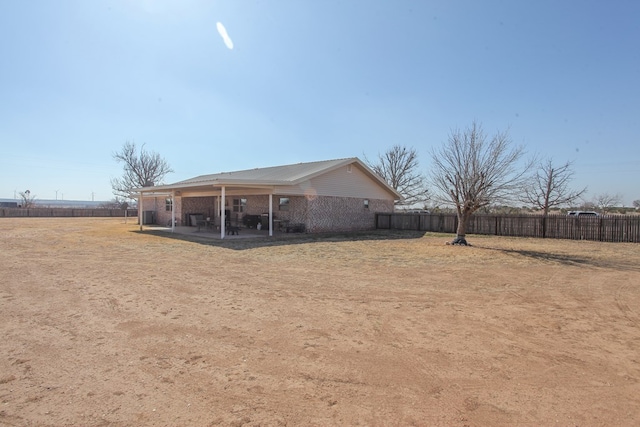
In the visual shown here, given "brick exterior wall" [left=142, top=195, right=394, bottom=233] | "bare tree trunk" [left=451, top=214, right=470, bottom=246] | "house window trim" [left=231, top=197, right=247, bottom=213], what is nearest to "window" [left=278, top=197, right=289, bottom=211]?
"brick exterior wall" [left=142, top=195, right=394, bottom=233]

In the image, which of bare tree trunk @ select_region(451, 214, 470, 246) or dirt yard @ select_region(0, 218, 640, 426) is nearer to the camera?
dirt yard @ select_region(0, 218, 640, 426)

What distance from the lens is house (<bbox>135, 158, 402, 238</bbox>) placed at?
1812 cm

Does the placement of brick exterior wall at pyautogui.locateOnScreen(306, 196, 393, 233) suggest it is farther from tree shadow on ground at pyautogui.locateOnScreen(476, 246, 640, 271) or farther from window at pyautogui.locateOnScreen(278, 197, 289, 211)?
tree shadow on ground at pyautogui.locateOnScreen(476, 246, 640, 271)

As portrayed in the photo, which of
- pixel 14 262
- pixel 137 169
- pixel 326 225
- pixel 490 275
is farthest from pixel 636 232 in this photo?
pixel 137 169

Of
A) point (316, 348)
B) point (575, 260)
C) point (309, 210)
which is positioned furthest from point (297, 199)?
point (316, 348)

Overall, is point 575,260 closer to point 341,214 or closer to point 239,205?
point 341,214

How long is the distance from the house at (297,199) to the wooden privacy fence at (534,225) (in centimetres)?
204

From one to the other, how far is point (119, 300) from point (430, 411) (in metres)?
4.94

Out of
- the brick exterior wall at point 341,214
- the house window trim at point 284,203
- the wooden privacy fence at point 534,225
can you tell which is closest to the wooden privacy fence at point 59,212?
the house window trim at point 284,203

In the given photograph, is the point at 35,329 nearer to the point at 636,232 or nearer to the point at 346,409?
the point at 346,409

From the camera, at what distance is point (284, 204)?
20234mm

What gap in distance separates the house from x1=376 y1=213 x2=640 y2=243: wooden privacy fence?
2038 mm

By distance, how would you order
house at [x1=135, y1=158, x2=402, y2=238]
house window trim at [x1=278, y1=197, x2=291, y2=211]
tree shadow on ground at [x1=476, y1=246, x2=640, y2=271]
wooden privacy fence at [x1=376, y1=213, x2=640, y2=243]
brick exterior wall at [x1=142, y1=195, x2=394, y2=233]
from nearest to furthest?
tree shadow on ground at [x1=476, y1=246, x2=640, y2=271] → wooden privacy fence at [x1=376, y1=213, x2=640, y2=243] → house at [x1=135, y1=158, x2=402, y2=238] → brick exterior wall at [x1=142, y1=195, x2=394, y2=233] → house window trim at [x1=278, y1=197, x2=291, y2=211]

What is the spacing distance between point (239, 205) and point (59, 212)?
110 feet
